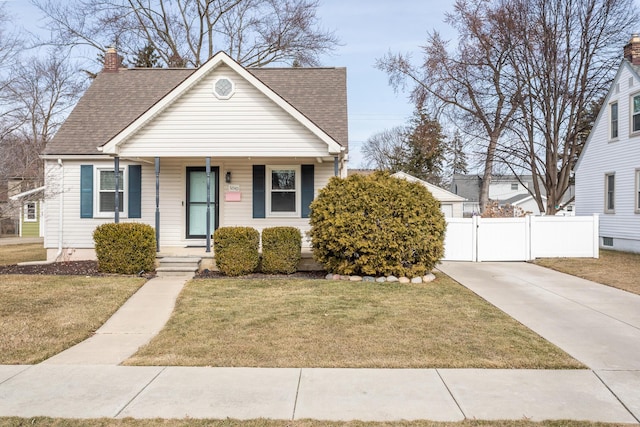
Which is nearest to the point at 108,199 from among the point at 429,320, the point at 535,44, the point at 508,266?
the point at 429,320

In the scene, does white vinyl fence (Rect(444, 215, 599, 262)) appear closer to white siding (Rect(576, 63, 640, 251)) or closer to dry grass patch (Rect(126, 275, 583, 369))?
white siding (Rect(576, 63, 640, 251))

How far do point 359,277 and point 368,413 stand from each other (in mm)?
6979

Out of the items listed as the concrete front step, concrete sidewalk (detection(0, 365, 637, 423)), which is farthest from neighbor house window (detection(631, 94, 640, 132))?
the concrete front step

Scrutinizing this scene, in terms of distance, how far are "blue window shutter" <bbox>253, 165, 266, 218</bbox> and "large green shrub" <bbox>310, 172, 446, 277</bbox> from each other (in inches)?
123

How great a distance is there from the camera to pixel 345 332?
6.90 m

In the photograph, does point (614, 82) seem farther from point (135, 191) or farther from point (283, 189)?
point (135, 191)

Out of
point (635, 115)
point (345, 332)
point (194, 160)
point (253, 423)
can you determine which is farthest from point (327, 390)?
point (635, 115)

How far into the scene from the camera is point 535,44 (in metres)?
22.4

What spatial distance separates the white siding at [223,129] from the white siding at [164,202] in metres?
1.36

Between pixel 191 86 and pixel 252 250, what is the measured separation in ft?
15.2

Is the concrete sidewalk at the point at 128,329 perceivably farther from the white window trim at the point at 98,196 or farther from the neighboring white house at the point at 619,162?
the neighboring white house at the point at 619,162

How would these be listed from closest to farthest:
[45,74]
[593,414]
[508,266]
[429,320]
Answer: [593,414] < [429,320] < [508,266] < [45,74]

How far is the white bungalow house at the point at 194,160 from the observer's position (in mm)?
12750

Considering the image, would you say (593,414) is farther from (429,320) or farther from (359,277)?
(359,277)
